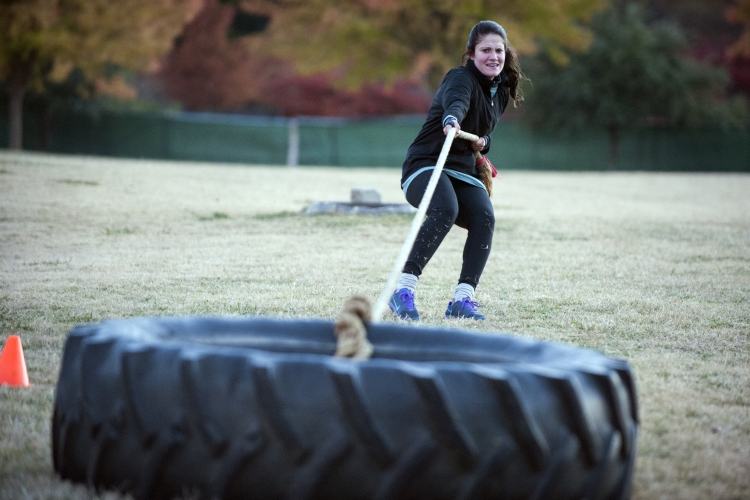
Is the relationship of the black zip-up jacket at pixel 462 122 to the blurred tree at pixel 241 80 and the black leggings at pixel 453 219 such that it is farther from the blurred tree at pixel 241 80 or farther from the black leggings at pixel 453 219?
the blurred tree at pixel 241 80

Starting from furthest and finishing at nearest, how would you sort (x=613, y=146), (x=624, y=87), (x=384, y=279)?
(x=624, y=87) < (x=613, y=146) < (x=384, y=279)

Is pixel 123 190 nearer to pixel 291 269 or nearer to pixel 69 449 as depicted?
pixel 291 269

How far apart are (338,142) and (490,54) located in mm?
23832

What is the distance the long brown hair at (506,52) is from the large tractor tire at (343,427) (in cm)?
290

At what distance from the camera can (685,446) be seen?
2.91m

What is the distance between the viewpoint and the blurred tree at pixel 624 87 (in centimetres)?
3125

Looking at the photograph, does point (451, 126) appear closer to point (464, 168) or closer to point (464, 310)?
point (464, 168)

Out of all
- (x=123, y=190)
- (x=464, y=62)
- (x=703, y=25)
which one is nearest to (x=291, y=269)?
(x=464, y=62)

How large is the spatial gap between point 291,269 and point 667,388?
12.7ft

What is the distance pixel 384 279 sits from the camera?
6.57 meters

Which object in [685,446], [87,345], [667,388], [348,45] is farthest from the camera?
[348,45]

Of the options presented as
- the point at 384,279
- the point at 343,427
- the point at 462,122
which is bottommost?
the point at 384,279

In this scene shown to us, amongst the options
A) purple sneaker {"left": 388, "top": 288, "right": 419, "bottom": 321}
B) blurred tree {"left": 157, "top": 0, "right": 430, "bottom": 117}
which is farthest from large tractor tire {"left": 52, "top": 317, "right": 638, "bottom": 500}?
blurred tree {"left": 157, "top": 0, "right": 430, "bottom": 117}

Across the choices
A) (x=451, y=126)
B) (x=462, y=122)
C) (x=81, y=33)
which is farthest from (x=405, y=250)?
(x=81, y=33)
